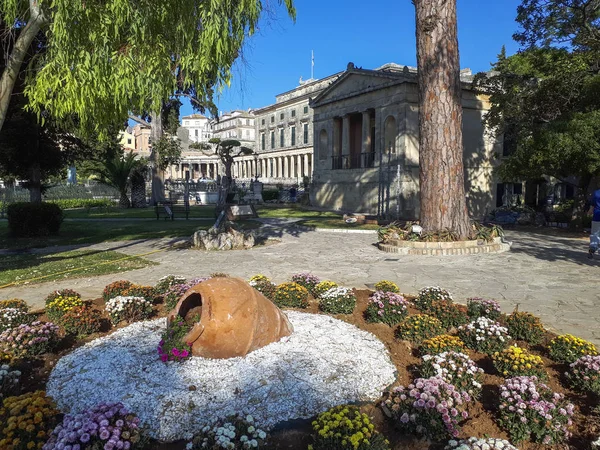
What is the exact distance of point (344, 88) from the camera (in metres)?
28.6

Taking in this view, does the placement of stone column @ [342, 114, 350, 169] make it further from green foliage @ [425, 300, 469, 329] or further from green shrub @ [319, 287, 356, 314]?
green foliage @ [425, 300, 469, 329]

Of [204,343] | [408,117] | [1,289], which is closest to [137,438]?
[204,343]

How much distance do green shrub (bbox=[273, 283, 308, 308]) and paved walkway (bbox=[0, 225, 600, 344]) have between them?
1.99 metres

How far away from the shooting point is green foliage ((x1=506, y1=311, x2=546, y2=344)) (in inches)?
179

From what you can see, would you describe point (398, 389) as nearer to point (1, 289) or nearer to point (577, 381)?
point (577, 381)

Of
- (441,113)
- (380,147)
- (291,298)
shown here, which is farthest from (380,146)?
(291,298)

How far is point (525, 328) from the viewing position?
4590 millimetres

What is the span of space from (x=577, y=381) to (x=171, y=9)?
6.42 meters

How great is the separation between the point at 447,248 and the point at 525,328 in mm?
6441

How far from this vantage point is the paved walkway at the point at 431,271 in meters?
6.29

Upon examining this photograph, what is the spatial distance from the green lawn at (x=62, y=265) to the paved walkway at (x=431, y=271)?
0.45 meters

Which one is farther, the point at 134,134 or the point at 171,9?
the point at 134,134

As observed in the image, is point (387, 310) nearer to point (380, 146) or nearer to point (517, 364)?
point (517, 364)

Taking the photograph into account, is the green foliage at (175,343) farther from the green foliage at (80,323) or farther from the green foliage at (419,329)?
the green foliage at (419,329)
